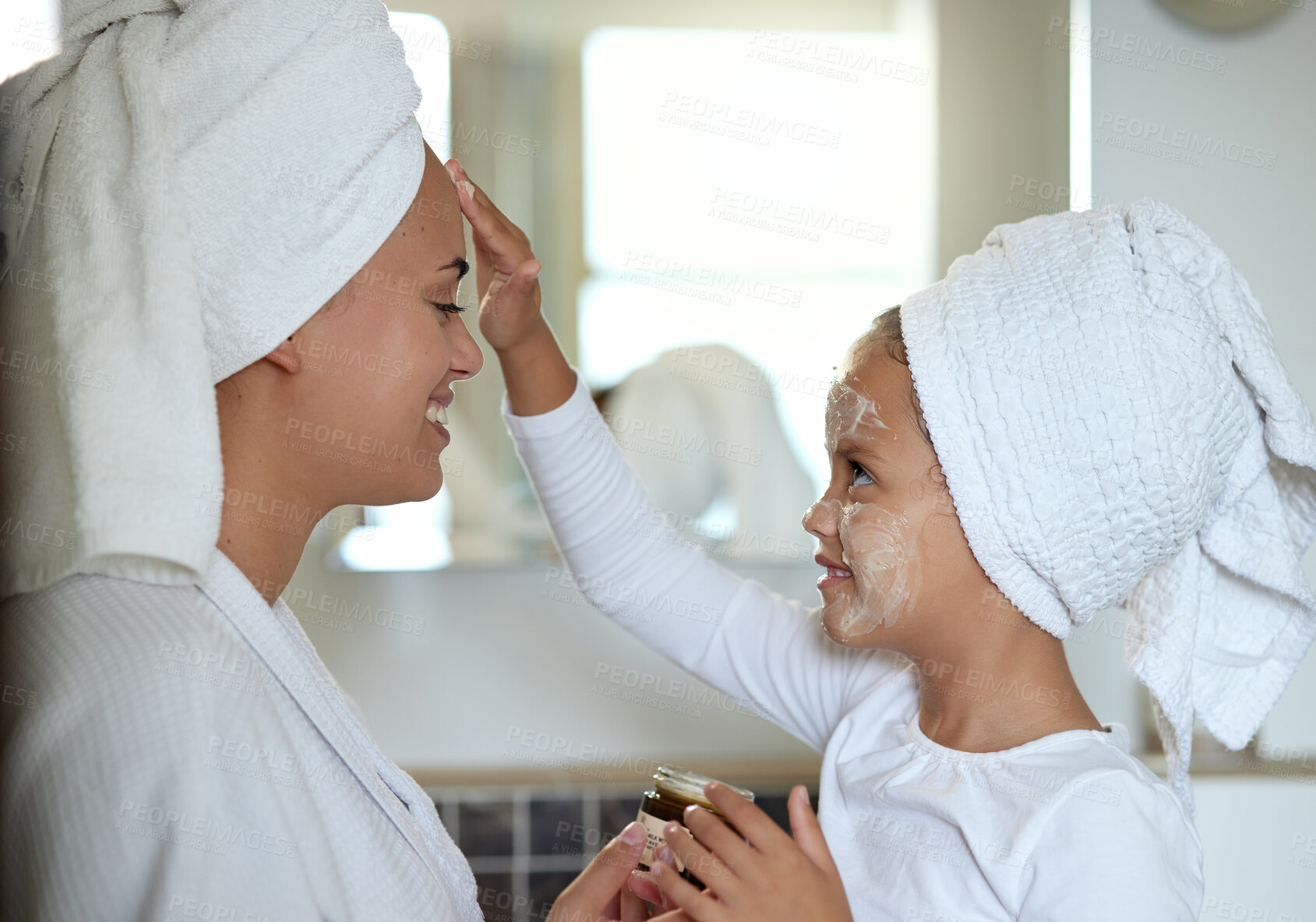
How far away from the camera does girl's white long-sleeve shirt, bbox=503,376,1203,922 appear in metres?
0.75

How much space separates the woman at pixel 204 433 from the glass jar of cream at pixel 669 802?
0.27 feet

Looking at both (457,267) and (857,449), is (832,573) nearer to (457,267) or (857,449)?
(857,449)

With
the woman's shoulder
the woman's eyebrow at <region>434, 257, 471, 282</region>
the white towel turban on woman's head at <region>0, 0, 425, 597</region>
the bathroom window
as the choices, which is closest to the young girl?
the woman's eyebrow at <region>434, 257, 471, 282</region>

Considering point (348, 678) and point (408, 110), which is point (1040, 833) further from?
point (348, 678)

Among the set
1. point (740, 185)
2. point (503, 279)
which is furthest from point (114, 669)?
point (740, 185)

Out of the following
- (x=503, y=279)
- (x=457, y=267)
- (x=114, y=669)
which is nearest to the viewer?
(x=114, y=669)

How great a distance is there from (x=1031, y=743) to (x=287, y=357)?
2.13 feet

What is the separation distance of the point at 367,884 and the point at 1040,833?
1.59 feet

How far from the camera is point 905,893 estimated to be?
828mm

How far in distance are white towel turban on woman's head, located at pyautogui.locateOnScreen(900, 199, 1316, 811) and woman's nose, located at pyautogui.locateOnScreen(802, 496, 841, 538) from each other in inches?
4.5

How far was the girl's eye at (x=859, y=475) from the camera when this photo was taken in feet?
2.92

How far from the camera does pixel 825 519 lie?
89 cm

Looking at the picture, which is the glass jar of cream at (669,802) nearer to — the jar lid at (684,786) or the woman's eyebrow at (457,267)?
the jar lid at (684,786)

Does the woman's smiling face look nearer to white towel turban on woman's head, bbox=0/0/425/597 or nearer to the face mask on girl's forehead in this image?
the face mask on girl's forehead
